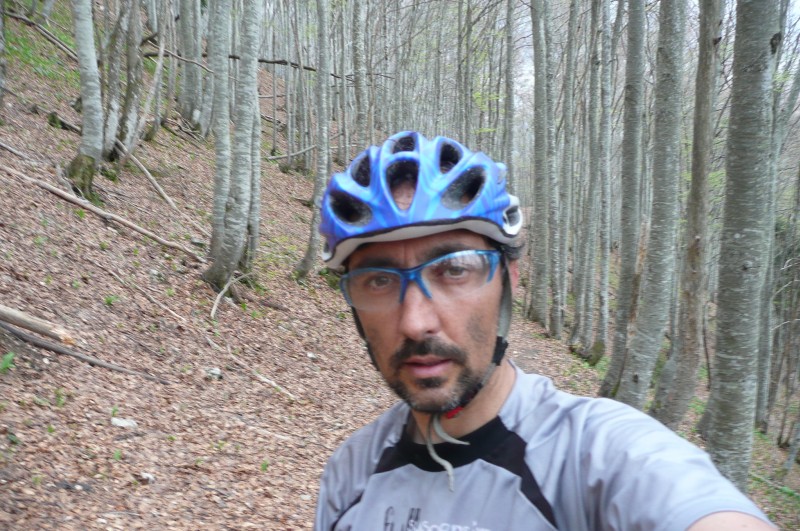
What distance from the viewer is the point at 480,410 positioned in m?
1.49

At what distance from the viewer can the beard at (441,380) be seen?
1456 millimetres

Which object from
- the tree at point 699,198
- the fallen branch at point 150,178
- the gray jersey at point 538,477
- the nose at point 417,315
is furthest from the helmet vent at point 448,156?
the fallen branch at point 150,178

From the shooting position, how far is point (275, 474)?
561cm

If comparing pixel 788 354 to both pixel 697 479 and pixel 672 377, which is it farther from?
pixel 697 479

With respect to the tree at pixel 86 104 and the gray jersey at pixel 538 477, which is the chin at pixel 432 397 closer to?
the gray jersey at pixel 538 477

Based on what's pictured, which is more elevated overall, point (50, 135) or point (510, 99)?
point (510, 99)

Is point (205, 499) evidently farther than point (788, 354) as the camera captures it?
No

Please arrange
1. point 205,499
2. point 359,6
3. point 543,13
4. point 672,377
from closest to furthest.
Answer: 1. point 205,499
2. point 672,377
3. point 359,6
4. point 543,13

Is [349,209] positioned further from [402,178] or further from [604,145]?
[604,145]

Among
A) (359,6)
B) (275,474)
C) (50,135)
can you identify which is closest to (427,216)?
(275,474)

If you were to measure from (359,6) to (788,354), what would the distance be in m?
14.6

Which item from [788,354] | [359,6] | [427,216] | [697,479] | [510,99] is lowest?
[788,354]

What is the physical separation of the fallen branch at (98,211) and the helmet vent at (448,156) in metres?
8.19

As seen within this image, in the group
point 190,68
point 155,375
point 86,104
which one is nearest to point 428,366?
point 155,375
